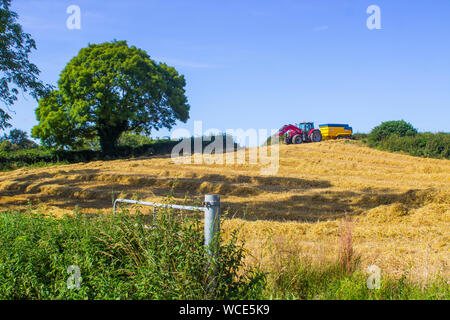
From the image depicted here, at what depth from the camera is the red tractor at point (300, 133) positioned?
90.9 ft

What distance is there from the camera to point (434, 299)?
3.88 m

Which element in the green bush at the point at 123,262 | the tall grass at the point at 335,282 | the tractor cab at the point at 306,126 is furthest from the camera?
the tractor cab at the point at 306,126

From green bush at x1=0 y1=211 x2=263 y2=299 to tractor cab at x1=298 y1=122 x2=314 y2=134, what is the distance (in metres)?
25.0

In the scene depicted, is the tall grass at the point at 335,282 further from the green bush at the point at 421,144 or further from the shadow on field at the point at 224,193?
the green bush at the point at 421,144

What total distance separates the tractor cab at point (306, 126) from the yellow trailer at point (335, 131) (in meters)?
1.98

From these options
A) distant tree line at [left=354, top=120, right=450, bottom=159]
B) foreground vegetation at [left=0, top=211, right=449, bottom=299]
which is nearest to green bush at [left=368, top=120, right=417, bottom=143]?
distant tree line at [left=354, top=120, right=450, bottom=159]

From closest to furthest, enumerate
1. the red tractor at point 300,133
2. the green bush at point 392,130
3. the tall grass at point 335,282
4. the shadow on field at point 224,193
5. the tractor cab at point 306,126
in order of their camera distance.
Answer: the tall grass at point 335,282
the shadow on field at point 224,193
the red tractor at point 300,133
the green bush at point 392,130
the tractor cab at point 306,126

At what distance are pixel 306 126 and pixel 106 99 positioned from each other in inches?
638

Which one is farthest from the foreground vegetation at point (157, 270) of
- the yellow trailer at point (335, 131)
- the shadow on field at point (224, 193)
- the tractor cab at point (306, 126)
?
the yellow trailer at point (335, 131)

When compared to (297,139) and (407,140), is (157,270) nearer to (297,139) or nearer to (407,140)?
(297,139)

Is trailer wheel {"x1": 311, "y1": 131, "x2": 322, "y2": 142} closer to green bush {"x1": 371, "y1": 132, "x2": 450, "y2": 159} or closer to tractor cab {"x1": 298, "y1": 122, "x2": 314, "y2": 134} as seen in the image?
tractor cab {"x1": 298, "y1": 122, "x2": 314, "y2": 134}

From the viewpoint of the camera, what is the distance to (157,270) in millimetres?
3799

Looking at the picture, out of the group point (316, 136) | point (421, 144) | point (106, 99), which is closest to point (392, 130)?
point (421, 144)

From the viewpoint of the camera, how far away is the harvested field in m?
5.88
